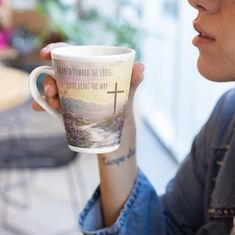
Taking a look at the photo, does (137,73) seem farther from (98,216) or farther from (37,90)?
(98,216)

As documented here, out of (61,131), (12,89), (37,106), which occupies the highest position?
(37,106)

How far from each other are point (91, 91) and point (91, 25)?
8.32 ft

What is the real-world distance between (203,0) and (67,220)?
1729 mm

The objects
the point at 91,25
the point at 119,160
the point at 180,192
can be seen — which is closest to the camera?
the point at 119,160

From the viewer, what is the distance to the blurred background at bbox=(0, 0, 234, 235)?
2312mm

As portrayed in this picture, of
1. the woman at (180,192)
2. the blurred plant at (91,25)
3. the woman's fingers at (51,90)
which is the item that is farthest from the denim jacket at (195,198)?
the blurred plant at (91,25)

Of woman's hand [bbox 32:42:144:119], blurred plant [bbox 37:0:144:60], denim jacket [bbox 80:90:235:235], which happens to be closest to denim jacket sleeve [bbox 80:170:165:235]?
denim jacket [bbox 80:90:235:235]

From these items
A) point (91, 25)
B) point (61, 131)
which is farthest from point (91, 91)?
point (61, 131)

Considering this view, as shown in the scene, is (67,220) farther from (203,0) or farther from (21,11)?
(21,11)

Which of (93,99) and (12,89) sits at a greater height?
(93,99)

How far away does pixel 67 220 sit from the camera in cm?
220

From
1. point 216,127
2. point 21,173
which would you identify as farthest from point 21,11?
point 216,127

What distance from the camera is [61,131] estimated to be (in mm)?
3203

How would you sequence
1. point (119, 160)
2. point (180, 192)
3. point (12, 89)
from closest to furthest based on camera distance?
point (119, 160) → point (180, 192) → point (12, 89)
